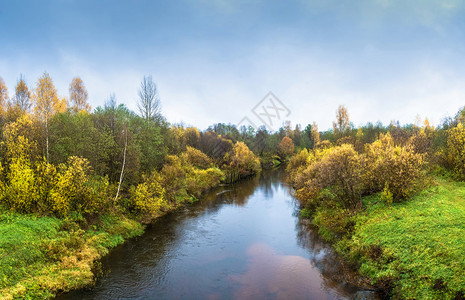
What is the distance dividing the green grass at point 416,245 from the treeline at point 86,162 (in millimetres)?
19493

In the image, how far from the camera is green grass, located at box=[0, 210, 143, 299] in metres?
12.5

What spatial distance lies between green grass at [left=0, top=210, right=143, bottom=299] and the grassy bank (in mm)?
16775

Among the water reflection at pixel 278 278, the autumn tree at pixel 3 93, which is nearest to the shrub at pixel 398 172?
the water reflection at pixel 278 278

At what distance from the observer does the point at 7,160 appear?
19.5 metres

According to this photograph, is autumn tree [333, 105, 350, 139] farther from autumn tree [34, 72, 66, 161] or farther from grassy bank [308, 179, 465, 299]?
autumn tree [34, 72, 66, 161]

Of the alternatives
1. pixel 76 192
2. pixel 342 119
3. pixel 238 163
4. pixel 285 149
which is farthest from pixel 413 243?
pixel 285 149

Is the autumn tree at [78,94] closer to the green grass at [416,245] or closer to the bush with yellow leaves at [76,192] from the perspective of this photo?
the bush with yellow leaves at [76,192]

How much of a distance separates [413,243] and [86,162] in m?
23.9

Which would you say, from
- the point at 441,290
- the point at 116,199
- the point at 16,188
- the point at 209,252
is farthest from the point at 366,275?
the point at 16,188

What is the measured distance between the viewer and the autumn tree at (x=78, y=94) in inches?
2286

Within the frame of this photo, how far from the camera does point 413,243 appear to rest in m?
13.9

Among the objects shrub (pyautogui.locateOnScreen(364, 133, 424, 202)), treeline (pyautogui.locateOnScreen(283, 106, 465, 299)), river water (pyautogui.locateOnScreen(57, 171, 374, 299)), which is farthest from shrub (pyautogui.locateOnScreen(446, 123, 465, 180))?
river water (pyautogui.locateOnScreen(57, 171, 374, 299))

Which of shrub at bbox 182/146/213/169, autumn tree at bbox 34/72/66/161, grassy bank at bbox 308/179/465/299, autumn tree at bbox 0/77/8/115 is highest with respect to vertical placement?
autumn tree at bbox 0/77/8/115

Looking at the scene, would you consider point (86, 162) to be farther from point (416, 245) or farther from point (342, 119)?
point (342, 119)
